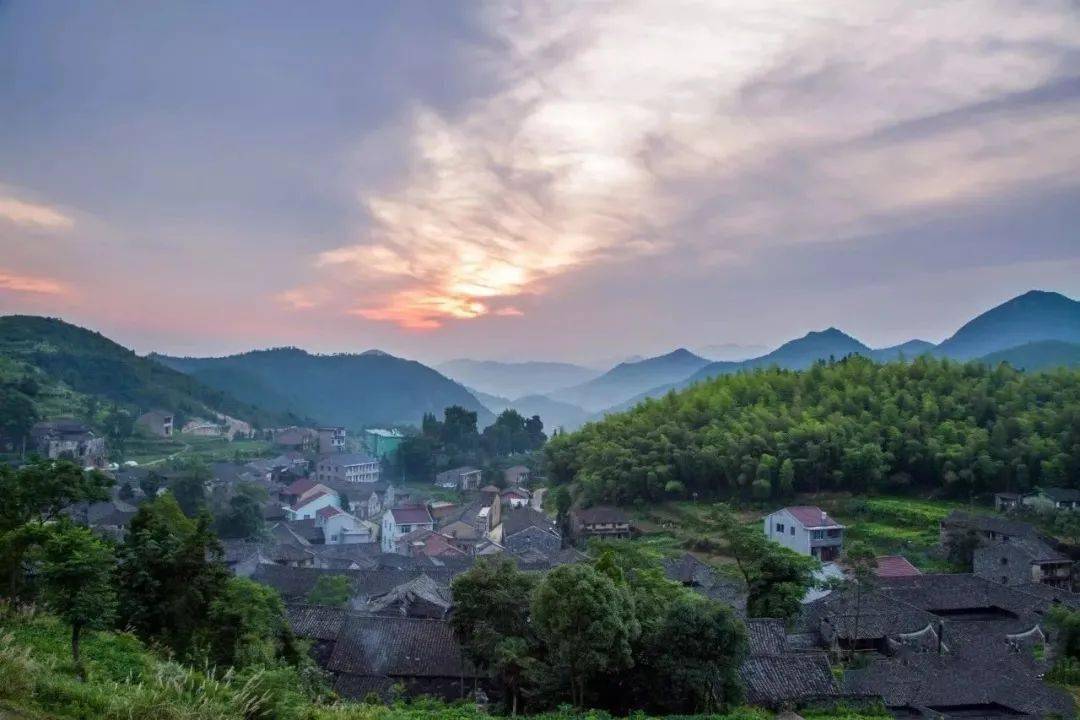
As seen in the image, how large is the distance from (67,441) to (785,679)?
129 ft

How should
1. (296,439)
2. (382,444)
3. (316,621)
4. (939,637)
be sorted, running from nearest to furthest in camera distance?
(316,621) → (939,637) → (296,439) → (382,444)

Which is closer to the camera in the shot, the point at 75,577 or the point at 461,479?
the point at 75,577

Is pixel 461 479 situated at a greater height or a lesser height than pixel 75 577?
lesser

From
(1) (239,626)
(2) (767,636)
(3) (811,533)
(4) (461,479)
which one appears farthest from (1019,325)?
(1) (239,626)

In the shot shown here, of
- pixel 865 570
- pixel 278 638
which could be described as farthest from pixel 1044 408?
pixel 278 638

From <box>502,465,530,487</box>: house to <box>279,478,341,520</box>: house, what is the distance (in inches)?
463

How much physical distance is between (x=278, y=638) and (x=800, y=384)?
33.7 metres

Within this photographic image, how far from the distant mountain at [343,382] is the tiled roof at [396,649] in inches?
3454

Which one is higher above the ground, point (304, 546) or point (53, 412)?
point (53, 412)

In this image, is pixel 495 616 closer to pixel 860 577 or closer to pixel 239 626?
pixel 239 626

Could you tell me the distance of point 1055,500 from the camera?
2688cm

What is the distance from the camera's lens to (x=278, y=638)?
10.9m

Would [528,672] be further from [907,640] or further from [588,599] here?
[907,640]

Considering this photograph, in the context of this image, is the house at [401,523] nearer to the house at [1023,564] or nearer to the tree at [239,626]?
the house at [1023,564]
